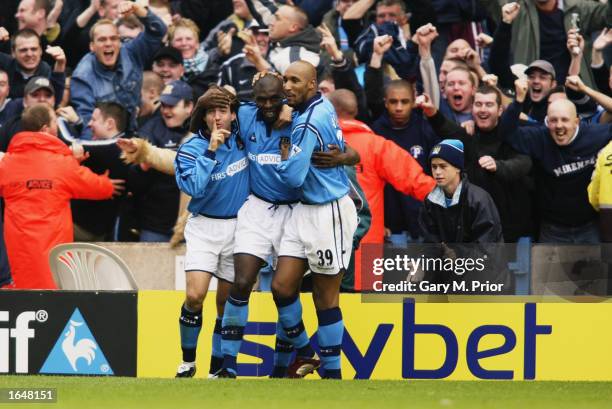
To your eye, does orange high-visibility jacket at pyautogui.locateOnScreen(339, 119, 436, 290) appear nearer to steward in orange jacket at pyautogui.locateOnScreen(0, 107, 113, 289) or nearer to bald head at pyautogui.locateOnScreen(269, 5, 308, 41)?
bald head at pyautogui.locateOnScreen(269, 5, 308, 41)

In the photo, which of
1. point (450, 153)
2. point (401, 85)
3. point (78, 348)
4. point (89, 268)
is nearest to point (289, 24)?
point (401, 85)

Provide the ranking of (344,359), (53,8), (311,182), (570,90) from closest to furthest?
(311,182) → (344,359) → (570,90) → (53,8)

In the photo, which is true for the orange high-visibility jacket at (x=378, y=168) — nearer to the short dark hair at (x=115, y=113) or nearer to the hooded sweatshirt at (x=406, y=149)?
the hooded sweatshirt at (x=406, y=149)

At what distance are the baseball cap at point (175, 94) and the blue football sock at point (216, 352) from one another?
3.59 meters

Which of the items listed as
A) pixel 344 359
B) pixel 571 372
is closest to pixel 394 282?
pixel 344 359

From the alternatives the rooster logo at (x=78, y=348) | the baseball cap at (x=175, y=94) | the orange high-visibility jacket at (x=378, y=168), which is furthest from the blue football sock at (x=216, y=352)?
the baseball cap at (x=175, y=94)

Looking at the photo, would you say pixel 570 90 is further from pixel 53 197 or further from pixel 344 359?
pixel 53 197

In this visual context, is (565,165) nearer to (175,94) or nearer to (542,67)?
(542,67)

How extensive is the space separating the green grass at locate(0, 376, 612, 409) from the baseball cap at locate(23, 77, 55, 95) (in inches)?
159

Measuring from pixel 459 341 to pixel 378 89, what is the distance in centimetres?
315

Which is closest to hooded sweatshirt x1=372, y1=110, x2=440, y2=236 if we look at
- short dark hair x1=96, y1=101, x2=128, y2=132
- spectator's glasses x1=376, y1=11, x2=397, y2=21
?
spectator's glasses x1=376, y1=11, x2=397, y2=21

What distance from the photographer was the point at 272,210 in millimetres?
10641

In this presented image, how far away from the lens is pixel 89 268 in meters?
12.3

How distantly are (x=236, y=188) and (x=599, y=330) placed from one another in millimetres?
3336
